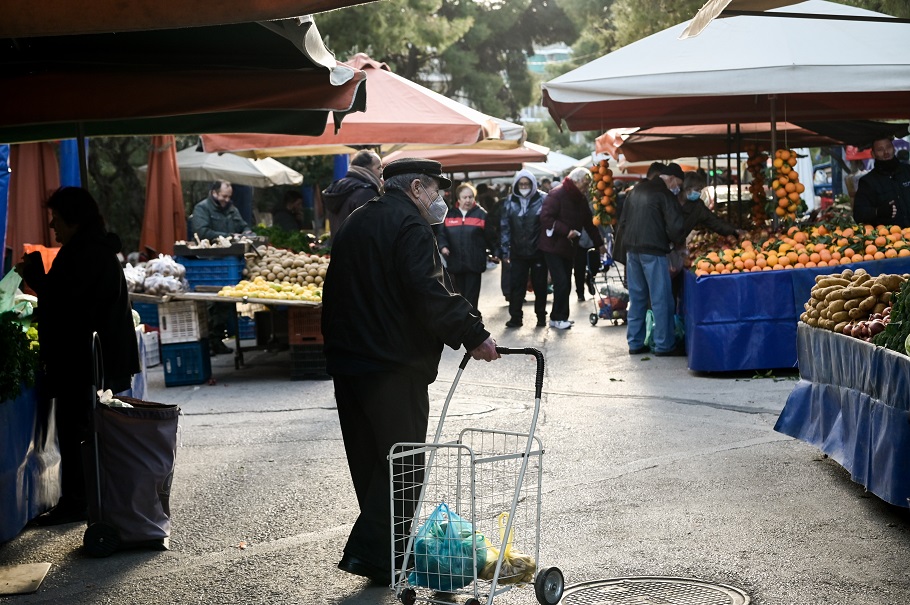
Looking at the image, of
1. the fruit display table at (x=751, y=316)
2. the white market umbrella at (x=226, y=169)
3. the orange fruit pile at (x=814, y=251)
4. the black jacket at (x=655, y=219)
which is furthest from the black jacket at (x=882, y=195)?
the white market umbrella at (x=226, y=169)

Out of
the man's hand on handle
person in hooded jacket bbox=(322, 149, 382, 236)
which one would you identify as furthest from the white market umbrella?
the man's hand on handle

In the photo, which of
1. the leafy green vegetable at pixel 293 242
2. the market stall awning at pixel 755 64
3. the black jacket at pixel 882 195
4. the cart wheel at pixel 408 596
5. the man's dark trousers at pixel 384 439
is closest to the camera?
the cart wheel at pixel 408 596

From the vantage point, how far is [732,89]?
35.3ft

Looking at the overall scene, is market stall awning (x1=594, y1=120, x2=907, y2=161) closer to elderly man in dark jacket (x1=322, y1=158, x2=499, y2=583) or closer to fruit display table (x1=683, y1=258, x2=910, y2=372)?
fruit display table (x1=683, y1=258, x2=910, y2=372)

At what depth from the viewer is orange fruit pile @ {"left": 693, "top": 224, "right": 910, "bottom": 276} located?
36.8 feet

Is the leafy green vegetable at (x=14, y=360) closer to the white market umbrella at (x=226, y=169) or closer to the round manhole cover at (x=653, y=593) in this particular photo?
the round manhole cover at (x=653, y=593)

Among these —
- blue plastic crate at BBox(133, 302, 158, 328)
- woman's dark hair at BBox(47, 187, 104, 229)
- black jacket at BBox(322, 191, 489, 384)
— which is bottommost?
blue plastic crate at BBox(133, 302, 158, 328)

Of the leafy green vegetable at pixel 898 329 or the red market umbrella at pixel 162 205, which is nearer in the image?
the leafy green vegetable at pixel 898 329

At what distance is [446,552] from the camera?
15.8 feet

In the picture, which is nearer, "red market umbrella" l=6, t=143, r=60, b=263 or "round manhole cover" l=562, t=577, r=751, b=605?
"round manhole cover" l=562, t=577, r=751, b=605

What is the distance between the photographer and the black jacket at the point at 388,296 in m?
5.24

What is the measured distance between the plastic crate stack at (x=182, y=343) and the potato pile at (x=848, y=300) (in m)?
6.53

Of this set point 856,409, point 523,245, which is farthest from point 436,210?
point 523,245

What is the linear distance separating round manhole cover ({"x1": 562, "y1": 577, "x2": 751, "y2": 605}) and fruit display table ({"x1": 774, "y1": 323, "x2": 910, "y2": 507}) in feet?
4.20
